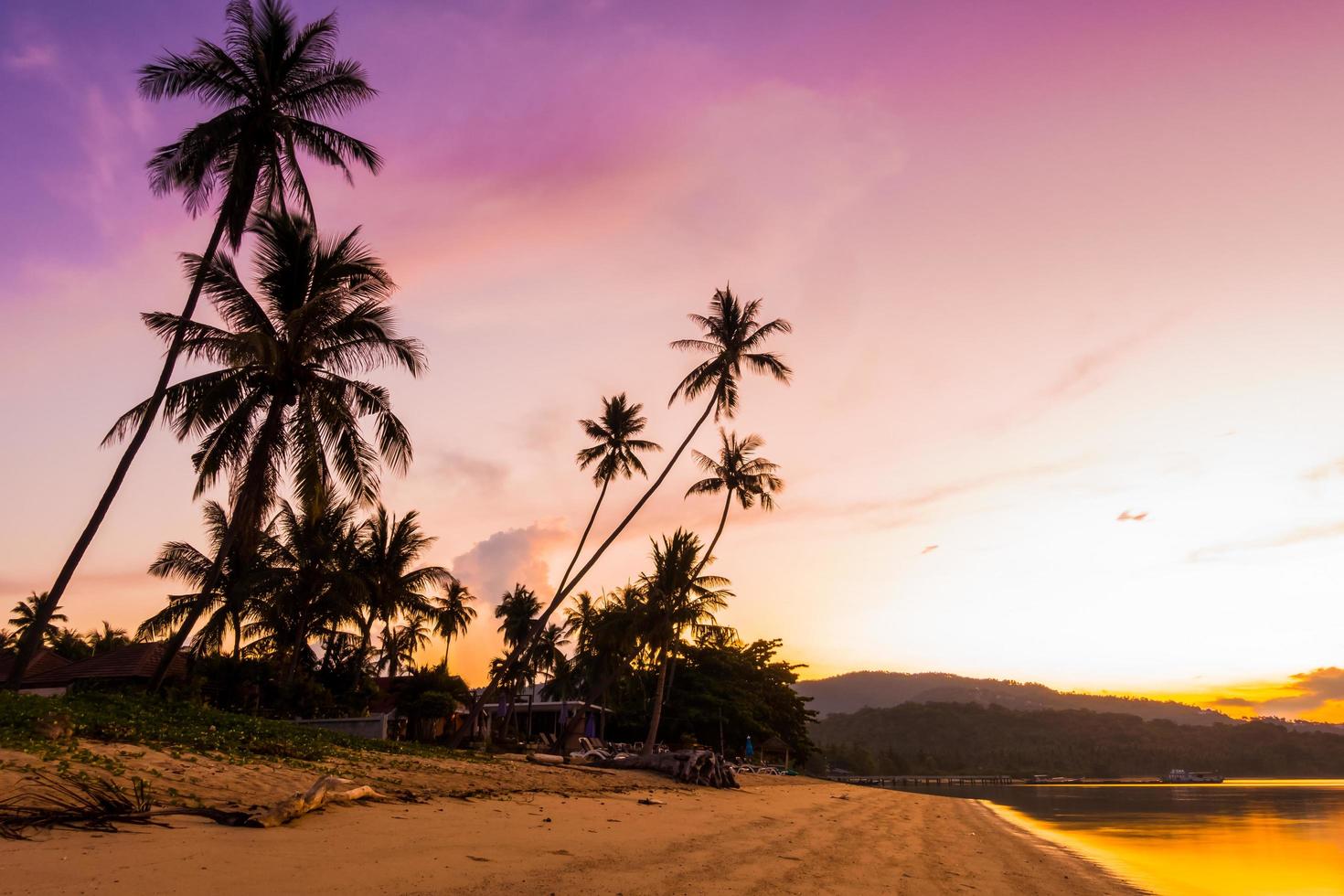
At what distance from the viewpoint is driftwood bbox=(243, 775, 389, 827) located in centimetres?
672

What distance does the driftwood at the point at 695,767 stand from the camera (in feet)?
68.9

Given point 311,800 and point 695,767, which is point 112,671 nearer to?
point 695,767

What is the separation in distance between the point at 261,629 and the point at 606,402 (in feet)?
65.0

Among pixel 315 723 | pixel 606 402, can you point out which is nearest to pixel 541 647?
pixel 606 402

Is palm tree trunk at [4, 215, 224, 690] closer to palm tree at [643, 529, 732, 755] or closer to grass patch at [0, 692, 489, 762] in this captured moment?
grass patch at [0, 692, 489, 762]

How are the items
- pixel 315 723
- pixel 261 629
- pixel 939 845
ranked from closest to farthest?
pixel 939 845, pixel 315 723, pixel 261 629

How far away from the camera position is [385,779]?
36.4 ft

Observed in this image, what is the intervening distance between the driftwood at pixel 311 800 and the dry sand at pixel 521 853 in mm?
154

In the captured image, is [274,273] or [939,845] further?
[274,273]

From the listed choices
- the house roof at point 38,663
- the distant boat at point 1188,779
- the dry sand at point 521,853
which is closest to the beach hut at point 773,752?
the dry sand at point 521,853

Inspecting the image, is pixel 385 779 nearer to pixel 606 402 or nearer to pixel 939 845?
pixel 939 845

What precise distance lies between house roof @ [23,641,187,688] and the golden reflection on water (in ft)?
113

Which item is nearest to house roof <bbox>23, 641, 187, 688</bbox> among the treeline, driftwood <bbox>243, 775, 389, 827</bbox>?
driftwood <bbox>243, 775, 389, 827</bbox>

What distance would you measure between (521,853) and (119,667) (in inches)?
1366
